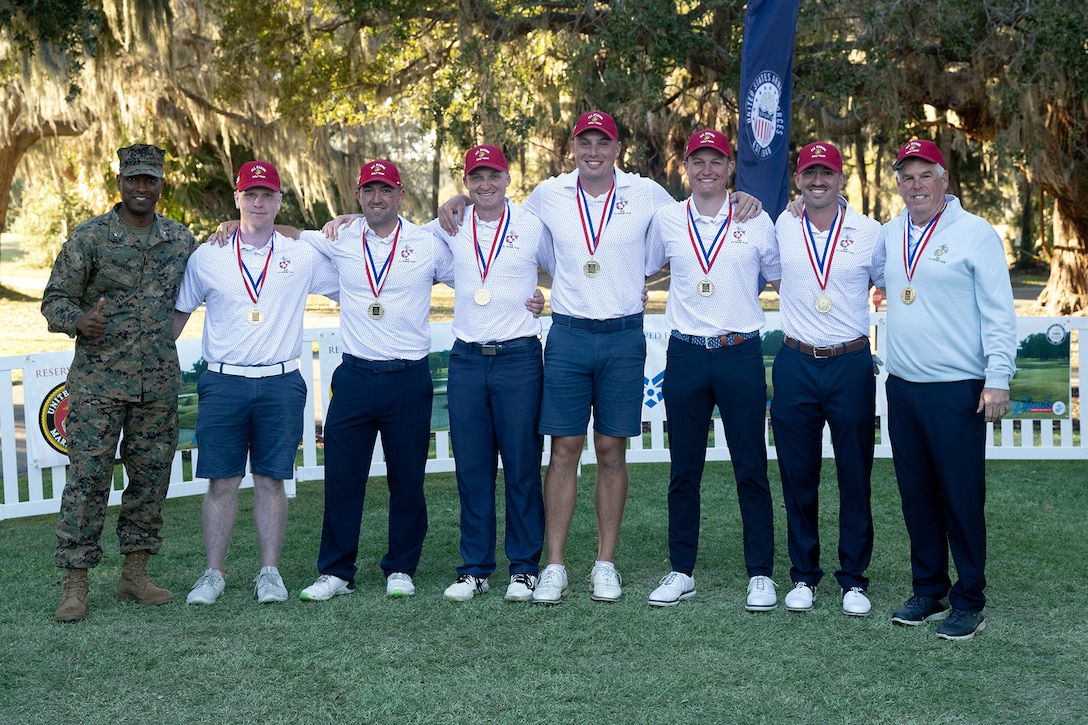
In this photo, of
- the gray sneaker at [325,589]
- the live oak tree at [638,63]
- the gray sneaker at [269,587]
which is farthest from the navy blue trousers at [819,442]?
the live oak tree at [638,63]

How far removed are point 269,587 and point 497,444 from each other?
131cm

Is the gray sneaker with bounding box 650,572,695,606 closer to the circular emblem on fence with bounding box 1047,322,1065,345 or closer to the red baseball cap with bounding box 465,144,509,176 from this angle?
the red baseball cap with bounding box 465,144,509,176

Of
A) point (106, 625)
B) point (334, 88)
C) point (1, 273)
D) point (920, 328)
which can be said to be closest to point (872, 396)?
point (920, 328)

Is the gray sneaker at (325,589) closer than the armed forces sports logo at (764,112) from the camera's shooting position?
Yes

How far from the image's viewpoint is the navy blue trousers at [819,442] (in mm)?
5312

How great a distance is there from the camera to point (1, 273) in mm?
36094

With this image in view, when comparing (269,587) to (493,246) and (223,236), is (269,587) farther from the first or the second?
(493,246)

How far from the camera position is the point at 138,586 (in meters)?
5.68

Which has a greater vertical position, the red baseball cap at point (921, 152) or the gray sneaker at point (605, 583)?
the red baseball cap at point (921, 152)

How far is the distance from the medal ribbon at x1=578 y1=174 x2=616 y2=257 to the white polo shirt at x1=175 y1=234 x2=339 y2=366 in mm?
1382

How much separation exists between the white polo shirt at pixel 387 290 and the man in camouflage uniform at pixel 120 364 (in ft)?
2.70

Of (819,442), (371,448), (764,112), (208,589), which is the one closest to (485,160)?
(371,448)

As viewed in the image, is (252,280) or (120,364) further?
(252,280)

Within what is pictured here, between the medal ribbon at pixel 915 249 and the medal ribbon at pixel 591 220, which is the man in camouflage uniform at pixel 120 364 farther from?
the medal ribbon at pixel 915 249
